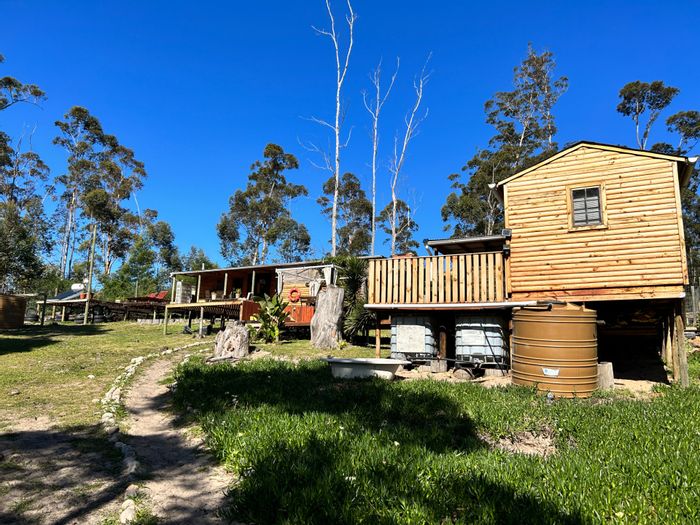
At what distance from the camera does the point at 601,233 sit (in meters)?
10.6

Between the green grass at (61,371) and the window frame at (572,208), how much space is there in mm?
11144

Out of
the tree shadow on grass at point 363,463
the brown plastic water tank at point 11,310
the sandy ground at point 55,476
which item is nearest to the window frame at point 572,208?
the tree shadow on grass at point 363,463

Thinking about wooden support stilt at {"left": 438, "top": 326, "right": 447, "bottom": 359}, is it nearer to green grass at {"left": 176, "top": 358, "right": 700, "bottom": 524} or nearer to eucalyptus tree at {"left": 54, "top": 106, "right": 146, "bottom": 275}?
green grass at {"left": 176, "top": 358, "right": 700, "bottom": 524}

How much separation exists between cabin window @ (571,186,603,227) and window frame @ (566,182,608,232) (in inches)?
1.5

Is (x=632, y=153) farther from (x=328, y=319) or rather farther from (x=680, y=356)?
(x=328, y=319)

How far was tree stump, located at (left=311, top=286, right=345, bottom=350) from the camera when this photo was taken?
14.2 metres

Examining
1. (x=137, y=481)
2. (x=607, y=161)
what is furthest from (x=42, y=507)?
(x=607, y=161)

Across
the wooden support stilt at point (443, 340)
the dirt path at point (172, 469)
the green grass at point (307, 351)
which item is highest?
the wooden support stilt at point (443, 340)

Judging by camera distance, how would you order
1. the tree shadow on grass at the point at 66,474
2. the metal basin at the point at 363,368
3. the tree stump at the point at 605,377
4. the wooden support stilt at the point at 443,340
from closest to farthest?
the tree shadow on grass at the point at 66,474 < the tree stump at the point at 605,377 < the metal basin at the point at 363,368 < the wooden support stilt at the point at 443,340

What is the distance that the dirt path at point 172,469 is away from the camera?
11.5 ft

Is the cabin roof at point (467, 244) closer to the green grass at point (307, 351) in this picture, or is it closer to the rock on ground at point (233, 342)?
the green grass at point (307, 351)

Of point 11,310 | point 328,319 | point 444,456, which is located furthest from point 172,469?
point 11,310

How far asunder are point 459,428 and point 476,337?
214 inches

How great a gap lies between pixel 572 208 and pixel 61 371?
13.1 meters
